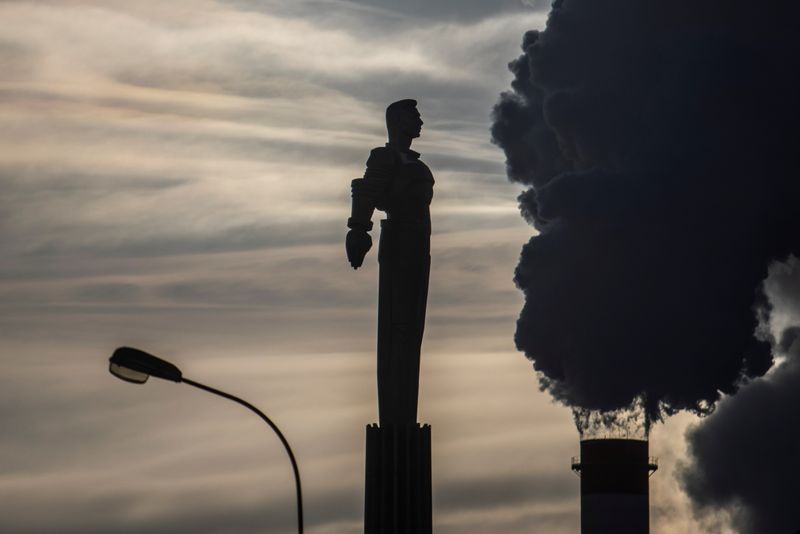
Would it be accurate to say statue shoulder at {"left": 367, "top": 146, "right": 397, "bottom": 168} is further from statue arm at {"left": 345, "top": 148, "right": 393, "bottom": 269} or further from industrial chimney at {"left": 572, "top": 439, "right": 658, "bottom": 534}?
industrial chimney at {"left": 572, "top": 439, "right": 658, "bottom": 534}

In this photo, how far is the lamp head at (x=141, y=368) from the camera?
3912 cm

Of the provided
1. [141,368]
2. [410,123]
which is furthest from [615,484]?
A: [141,368]

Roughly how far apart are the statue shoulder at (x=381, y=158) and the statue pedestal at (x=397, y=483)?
735cm

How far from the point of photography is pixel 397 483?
169 feet

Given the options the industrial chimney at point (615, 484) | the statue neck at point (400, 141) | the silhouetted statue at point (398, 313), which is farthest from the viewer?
the industrial chimney at point (615, 484)

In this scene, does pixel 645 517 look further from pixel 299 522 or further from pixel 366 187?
pixel 299 522

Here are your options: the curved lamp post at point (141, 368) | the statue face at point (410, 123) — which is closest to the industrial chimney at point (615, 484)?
the statue face at point (410, 123)

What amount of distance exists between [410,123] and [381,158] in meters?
1.61

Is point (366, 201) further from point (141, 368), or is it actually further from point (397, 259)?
point (141, 368)

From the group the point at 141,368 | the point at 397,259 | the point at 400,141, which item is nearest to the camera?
the point at 141,368

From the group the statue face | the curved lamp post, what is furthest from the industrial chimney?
the curved lamp post

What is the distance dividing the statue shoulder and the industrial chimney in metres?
82.3

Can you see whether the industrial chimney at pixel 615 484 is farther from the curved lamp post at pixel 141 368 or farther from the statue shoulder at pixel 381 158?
the curved lamp post at pixel 141 368

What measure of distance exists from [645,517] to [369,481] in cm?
8648
